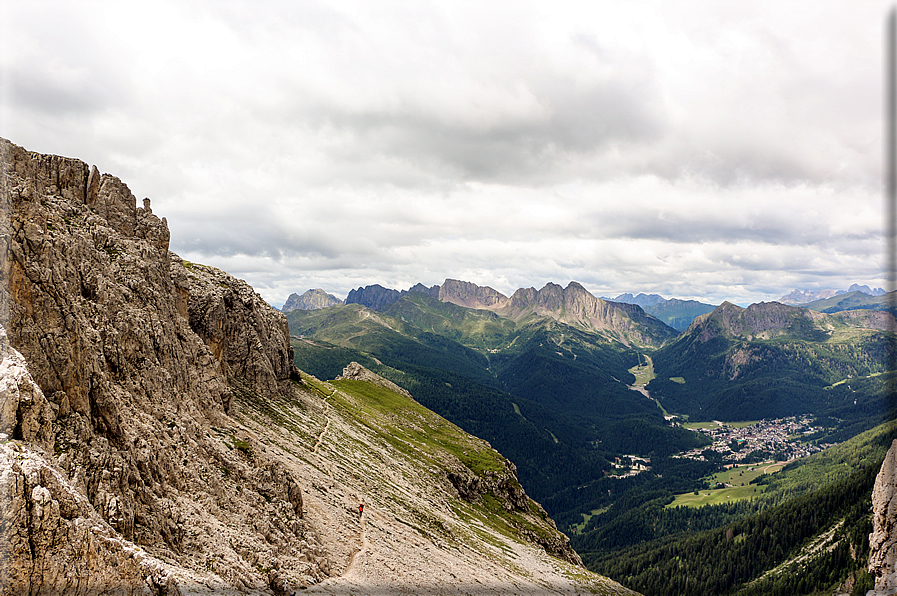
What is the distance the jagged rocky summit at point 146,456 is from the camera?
75.4 feet

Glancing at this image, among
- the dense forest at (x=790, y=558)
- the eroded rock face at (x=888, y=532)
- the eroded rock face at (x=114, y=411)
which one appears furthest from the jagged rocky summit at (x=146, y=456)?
the dense forest at (x=790, y=558)

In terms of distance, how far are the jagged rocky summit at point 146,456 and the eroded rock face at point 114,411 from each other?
135mm

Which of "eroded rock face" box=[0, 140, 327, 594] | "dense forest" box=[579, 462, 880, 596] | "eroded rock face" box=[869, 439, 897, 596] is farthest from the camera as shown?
"dense forest" box=[579, 462, 880, 596]

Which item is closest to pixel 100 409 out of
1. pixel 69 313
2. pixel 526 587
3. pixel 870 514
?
pixel 69 313

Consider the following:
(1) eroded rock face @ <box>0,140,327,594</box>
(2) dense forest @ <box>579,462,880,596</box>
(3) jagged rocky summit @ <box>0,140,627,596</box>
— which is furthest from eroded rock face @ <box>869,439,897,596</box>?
(2) dense forest @ <box>579,462,880,596</box>

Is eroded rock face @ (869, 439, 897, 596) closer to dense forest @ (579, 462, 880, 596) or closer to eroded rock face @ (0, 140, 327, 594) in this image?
eroded rock face @ (0, 140, 327, 594)

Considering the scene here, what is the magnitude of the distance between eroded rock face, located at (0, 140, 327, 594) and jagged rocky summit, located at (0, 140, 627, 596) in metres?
0.13

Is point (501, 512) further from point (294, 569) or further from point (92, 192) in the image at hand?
point (92, 192)

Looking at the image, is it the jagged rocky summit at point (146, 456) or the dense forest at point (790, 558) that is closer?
the jagged rocky summit at point (146, 456)

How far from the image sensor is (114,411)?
113ft

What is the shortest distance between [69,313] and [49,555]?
20692mm

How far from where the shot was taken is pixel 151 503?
107ft

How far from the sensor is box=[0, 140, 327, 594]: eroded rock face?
938 inches

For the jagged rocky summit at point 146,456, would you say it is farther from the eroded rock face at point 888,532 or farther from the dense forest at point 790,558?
the dense forest at point 790,558
